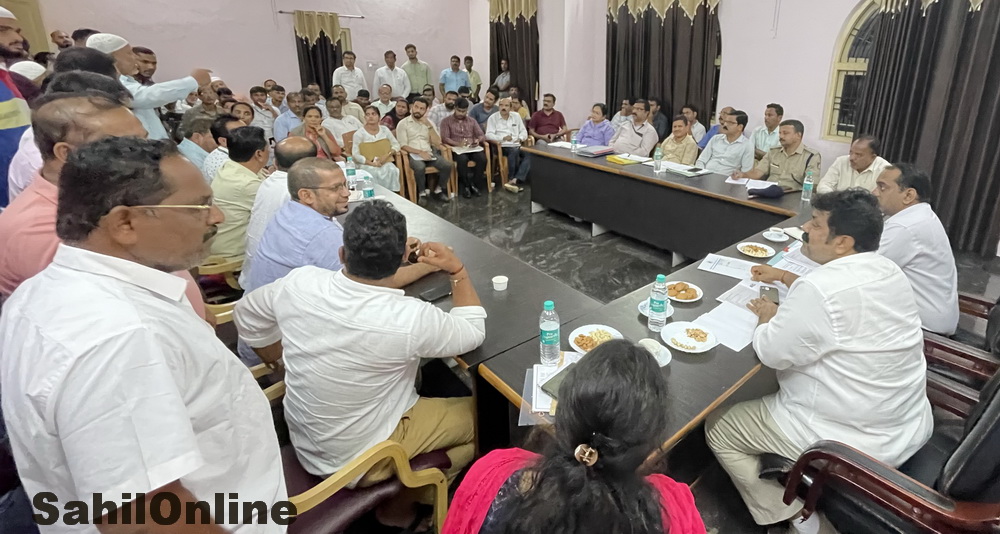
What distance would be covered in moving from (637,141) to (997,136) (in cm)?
290

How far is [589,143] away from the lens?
593 cm

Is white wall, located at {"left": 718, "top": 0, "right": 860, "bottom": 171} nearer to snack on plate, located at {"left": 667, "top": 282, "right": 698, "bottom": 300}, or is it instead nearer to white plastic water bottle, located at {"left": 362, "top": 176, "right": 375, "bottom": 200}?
snack on plate, located at {"left": 667, "top": 282, "right": 698, "bottom": 300}

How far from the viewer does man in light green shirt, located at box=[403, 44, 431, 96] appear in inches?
324

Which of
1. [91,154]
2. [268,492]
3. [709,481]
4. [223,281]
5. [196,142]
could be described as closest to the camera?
[91,154]

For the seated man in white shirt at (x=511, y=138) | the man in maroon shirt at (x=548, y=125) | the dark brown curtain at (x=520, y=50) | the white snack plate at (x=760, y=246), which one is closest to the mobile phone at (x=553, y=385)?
the white snack plate at (x=760, y=246)

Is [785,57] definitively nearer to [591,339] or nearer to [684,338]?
[684,338]

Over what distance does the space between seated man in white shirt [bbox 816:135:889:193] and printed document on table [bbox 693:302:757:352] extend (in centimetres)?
151

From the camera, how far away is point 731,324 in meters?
1.80

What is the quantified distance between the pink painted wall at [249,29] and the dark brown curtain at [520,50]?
52 cm

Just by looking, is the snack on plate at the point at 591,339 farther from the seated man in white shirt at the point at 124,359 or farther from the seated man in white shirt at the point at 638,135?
the seated man in white shirt at the point at 638,135

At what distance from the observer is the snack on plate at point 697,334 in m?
1.70

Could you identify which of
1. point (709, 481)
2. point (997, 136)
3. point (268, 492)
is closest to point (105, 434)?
point (268, 492)

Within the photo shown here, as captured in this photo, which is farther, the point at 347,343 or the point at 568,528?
the point at 347,343

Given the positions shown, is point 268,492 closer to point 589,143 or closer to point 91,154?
point 91,154
